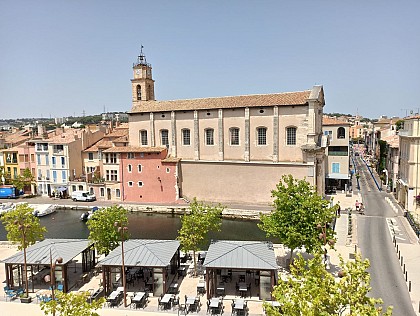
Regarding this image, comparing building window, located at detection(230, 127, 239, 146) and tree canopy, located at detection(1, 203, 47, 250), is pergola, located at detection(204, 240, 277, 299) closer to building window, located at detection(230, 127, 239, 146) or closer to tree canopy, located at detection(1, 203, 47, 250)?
tree canopy, located at detection(1, 203, 47, 250)

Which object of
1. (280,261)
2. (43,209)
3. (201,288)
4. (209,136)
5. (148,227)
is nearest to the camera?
(201,288)

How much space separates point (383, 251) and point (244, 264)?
1252 centimetres

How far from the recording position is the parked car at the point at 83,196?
43438 millimetres

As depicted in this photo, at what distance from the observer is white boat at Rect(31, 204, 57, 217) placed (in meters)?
38.2

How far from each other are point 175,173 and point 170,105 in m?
9.32

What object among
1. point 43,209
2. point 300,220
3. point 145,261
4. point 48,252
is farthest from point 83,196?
point 300,220

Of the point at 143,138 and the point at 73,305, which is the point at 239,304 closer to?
the point at 73,305

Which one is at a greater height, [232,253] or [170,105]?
[170,105]

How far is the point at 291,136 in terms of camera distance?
38.9 metres

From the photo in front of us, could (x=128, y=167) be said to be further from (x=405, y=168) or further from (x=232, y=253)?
(x=405, y=168)

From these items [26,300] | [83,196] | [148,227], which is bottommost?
[148,227]

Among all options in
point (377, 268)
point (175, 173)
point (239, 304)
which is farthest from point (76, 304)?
point (175, 173)

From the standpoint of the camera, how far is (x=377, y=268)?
21047 millimetres

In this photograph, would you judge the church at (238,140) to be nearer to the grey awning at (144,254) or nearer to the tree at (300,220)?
the tree at (300,220)
